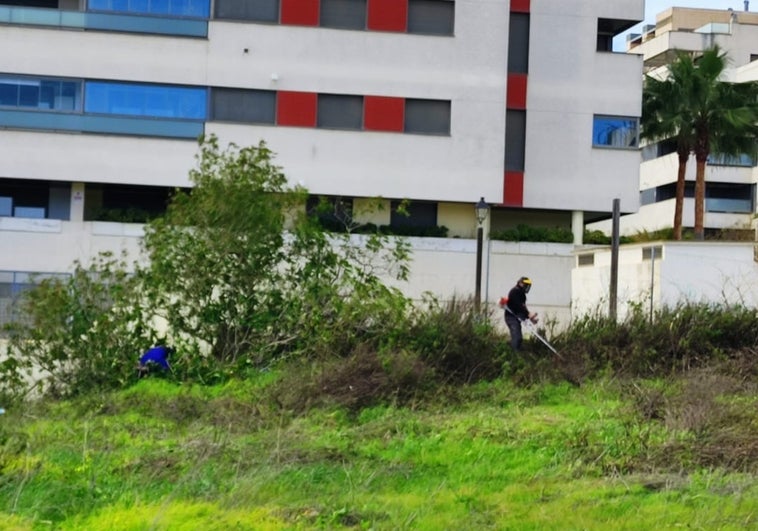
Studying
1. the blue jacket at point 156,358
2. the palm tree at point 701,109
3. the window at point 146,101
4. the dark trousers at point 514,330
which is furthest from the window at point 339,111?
the blue jacket at point 156,358

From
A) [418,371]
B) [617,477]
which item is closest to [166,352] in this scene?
[418,371]

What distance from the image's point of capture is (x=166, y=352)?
785 inches

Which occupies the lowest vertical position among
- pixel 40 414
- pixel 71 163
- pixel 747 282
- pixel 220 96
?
pixel 40 414

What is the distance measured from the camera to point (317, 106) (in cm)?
4009

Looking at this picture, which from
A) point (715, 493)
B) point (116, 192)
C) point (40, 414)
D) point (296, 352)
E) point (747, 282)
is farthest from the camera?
point (116, 192)

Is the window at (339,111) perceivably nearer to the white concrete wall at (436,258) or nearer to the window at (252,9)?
the window at (252,9)

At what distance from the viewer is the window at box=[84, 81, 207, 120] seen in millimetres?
39188

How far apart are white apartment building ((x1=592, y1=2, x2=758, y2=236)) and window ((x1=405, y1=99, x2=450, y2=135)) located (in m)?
25.6

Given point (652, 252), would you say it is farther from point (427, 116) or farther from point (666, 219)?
point (666, 219)

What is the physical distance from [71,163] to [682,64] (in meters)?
22.2

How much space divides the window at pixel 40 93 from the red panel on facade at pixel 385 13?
9.95m

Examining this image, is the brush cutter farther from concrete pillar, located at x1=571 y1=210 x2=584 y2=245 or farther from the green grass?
concrete pillar, located at x1=571 y1=210 x2=584 y2=245

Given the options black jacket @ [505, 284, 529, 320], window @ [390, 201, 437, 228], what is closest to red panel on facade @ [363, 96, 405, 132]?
window @ [390, 201, 437, 228]

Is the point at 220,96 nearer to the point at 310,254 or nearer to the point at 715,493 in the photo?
the point at 310,254
